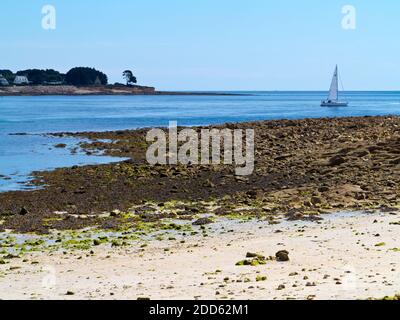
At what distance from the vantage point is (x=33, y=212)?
26266mm

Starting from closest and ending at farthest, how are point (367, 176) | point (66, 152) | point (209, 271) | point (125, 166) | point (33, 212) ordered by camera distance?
point (209, 271)
point (33, 212)
point (367, 176)
point (125, 166)
point (66, 152)

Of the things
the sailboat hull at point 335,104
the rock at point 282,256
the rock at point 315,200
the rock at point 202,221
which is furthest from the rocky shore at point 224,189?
the sailboat hull at point 335,104

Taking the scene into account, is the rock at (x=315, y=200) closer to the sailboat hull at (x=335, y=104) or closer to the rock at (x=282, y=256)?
the rock at (x=282, y=256)

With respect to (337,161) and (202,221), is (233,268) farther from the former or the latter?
(337,161)

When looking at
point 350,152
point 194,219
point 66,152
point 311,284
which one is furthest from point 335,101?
point 311,284

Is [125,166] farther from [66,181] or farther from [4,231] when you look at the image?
[4,231]

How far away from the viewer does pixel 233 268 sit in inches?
653

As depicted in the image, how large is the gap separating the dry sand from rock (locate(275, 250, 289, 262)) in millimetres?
258

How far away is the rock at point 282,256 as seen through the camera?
56.1 feet

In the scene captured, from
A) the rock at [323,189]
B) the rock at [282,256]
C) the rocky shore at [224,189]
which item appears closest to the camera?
the rock at [282,256]

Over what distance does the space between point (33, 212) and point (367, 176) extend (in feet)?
47.8

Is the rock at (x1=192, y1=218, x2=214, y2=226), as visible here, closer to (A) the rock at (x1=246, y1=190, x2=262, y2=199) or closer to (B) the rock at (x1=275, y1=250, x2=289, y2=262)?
(A) the rock at (x1=246, y1=190, x2=262, y2=199)

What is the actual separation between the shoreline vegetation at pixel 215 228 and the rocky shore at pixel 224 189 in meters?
0.07

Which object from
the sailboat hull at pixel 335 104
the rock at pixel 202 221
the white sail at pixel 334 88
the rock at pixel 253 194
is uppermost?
the white sail at pixel 334 88
